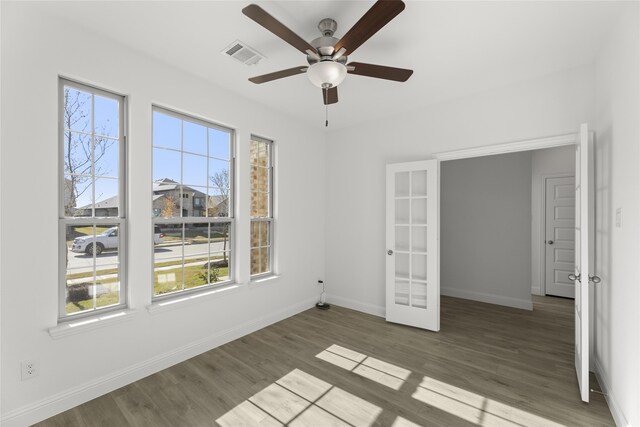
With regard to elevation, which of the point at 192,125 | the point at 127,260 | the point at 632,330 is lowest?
the point at 632,330

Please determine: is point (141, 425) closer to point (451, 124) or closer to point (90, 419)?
point (90, 419)

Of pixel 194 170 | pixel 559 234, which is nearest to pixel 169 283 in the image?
pixel 194 170

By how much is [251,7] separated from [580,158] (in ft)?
9.04

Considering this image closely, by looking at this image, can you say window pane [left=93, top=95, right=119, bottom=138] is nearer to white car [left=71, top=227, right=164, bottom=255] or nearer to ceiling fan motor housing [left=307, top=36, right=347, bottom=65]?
white car [left=71, top=227, right=164, bottom=255]

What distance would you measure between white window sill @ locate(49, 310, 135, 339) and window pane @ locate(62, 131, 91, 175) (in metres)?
1.19

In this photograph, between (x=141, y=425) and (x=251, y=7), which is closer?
(x=251, y=7)

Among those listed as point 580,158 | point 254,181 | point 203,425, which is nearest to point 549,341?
point 580,158

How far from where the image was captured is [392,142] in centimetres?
422

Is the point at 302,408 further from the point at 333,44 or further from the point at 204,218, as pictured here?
the point at 333,44

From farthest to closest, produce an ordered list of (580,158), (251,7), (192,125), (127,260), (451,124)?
(451,124)
(192,125)
(127,260)
(580,158)
(251,7)

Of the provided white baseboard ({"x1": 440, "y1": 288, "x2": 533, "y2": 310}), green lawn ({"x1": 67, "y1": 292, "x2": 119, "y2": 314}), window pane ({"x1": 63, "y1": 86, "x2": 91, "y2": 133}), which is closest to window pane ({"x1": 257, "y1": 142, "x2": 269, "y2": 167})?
window pane ({"x1": 63, "y1": 86, "x2": 91, "y2": 133})

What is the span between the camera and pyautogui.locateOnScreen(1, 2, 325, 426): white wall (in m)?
2.00

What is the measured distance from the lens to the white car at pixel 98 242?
2.38m

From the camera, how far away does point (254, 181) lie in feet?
12.9
